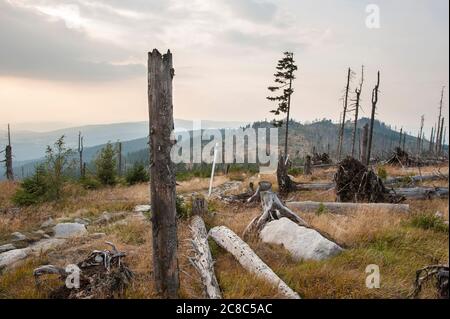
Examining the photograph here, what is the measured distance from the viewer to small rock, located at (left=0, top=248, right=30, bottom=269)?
853 centimetres

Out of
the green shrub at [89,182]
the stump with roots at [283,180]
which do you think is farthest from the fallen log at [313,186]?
the green shrub at [89,182]

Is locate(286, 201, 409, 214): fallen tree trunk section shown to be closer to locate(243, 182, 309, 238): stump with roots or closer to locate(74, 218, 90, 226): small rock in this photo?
locate(243, 182, 309, 238): stump with roots

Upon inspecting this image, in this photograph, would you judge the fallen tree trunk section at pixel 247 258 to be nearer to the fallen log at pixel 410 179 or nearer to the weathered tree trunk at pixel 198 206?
the weathered tree trunk at pixel 198 206

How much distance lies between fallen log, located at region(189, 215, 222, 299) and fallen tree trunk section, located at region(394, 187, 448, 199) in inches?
344

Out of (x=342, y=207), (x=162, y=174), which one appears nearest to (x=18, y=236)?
(x=162, y=174)

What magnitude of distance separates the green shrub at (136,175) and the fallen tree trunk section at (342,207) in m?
15.1

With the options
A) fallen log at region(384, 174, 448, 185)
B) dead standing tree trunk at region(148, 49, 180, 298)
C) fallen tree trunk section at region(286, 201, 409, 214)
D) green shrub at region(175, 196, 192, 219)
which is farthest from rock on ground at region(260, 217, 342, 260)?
fallen log at region(384, 174, 448, 185)

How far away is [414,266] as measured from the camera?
7.15 metres

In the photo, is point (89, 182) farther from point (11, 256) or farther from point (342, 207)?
point (342, 207)

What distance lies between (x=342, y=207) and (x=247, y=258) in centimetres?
641

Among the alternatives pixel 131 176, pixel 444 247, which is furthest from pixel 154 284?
pixel 131 176

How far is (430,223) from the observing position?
9.60 m

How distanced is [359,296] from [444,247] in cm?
356
